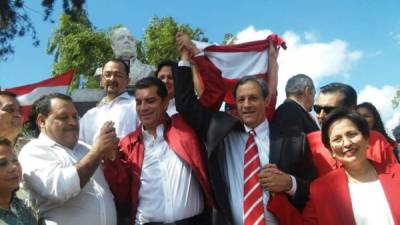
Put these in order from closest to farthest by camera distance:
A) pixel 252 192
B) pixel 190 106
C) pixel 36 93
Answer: pixel 252 192, pixel 190 106, pixel 36 93

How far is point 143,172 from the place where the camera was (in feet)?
11.6

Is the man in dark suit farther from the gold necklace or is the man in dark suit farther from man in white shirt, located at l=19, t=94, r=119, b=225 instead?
man in white shirt, located at l=19, t=94, r=119, b=225

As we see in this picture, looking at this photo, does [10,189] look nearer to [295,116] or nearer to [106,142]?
[106,142]

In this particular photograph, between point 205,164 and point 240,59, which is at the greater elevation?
point 240,59

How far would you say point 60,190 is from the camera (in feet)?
10.3

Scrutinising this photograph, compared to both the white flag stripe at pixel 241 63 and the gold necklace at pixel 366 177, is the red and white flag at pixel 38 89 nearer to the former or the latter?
the white flag stripe at pixel 241 63

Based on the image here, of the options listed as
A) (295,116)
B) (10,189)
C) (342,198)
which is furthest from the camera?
(295,116)

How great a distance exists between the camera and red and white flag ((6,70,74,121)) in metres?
6.02

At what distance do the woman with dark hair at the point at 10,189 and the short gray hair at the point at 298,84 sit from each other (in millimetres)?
2485

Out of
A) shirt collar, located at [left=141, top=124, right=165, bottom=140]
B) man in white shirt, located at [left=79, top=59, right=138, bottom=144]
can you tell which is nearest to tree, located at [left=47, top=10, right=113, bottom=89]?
man in white shirt, located at [left=79, top=59, right=138, bottom=144]

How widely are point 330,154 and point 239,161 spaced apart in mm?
605

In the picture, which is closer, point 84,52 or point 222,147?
point 222,147

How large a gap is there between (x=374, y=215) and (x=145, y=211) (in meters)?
1.45

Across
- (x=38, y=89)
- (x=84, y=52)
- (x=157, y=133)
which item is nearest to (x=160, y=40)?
(x=84, y=52)
